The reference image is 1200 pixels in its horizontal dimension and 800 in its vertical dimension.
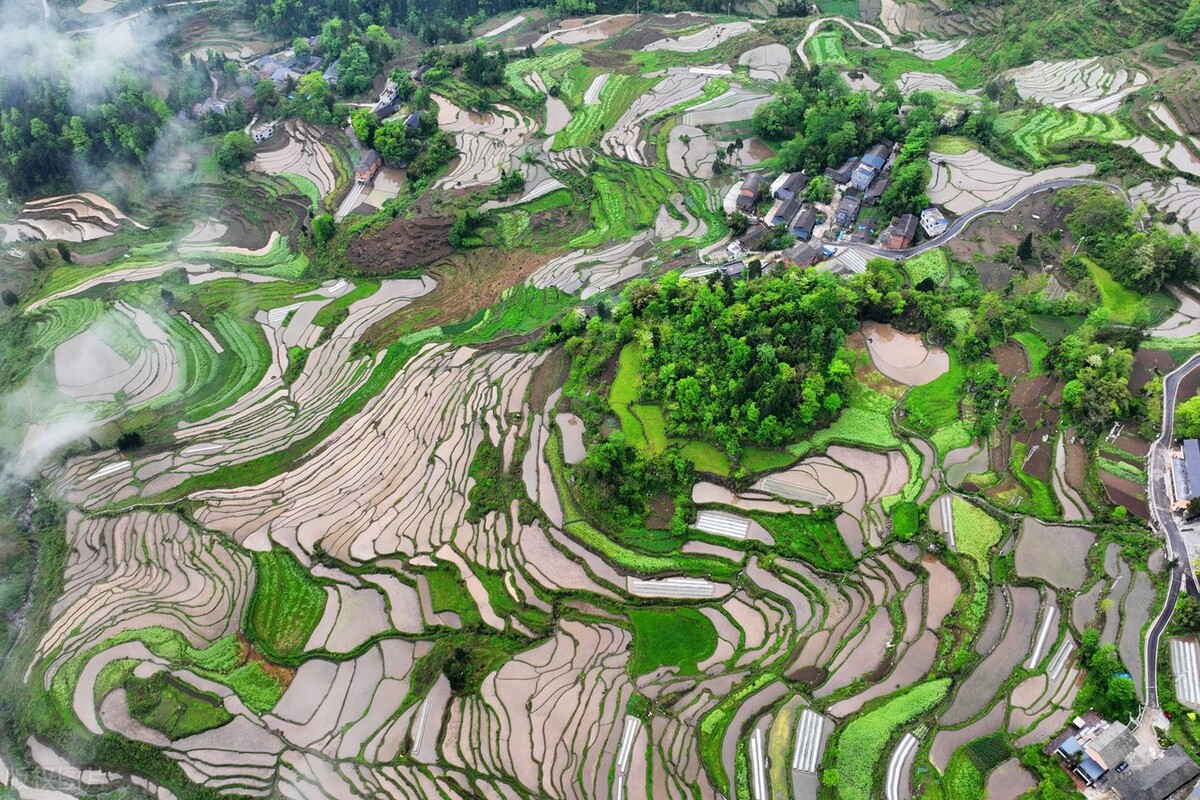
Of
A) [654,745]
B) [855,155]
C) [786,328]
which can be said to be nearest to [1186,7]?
[855,155]

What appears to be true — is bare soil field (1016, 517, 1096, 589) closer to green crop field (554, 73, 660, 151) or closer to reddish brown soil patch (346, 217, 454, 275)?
reddish brown soil patch (346, 217, 454, 275)

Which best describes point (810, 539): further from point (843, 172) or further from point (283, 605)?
point (843, 172)

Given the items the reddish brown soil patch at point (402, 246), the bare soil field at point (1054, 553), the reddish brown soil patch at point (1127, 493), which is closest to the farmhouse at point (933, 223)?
the reddish brown soil patch at point (1127, 493)

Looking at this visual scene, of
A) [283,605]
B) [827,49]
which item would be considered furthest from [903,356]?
[827,49]

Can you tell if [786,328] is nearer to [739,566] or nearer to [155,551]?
[739,566]

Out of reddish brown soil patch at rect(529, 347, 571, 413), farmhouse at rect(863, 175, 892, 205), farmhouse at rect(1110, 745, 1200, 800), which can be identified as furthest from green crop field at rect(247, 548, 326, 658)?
farmhouse at rect(863, 175, 892, 205)

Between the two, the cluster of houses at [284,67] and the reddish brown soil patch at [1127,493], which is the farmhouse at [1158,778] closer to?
the reddish brown soil patch at [1127,493]
